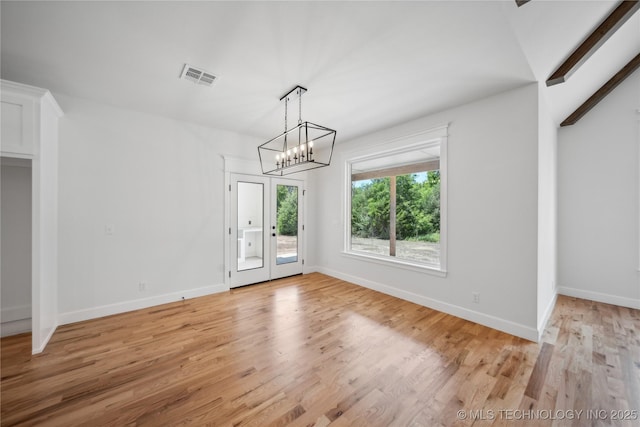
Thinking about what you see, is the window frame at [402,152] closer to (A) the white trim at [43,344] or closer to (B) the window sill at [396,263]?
(B) the window sill at [396,263]

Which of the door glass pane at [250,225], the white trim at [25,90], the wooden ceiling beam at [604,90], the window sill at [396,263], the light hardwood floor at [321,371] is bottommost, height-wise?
the light hardwood floor at [321,371]

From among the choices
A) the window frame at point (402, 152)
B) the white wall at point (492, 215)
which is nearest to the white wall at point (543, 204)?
the white wall at point (492, 215)

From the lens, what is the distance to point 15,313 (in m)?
2.85

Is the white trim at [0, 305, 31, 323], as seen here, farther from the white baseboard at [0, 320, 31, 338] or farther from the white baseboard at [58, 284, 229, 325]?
the white baseboard at [58, 284, 229, 325]

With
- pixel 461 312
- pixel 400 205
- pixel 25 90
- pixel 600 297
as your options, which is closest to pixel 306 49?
pixel 25 90

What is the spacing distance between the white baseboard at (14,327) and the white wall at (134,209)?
33cm

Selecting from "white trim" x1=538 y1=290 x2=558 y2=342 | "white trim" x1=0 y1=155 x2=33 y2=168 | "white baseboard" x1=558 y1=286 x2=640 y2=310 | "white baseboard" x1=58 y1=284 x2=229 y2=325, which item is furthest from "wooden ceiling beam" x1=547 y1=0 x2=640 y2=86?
"white trim" x1=0 y1=155 x2=33 y2=168

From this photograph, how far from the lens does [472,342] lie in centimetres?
263

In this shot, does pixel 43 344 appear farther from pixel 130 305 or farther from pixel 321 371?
pixel 321 371

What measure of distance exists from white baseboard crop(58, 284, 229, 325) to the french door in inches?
19.3

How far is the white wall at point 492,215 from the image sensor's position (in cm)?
274

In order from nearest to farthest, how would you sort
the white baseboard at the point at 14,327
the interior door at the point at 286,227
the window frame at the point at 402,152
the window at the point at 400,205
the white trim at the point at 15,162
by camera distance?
the white trim at the point at 15,162 < the white baseboard at the point at 14,327 < the window frame at the point at 402,152 < the window at the point at 400,205 < the interior door at the point at 286,227

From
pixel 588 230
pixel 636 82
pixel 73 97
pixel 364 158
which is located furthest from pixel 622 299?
pixel 73 97

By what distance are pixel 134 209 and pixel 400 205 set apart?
435 cm
